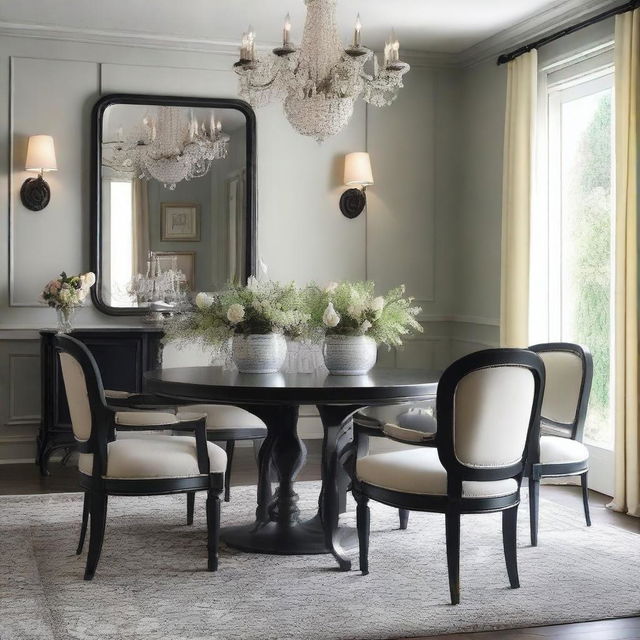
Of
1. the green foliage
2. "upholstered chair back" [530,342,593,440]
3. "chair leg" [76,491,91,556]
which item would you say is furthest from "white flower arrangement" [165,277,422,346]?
the green foliage

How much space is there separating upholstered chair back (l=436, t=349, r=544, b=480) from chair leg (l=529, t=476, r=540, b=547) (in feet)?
2.48

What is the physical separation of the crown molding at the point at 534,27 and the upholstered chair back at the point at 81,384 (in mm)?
3395

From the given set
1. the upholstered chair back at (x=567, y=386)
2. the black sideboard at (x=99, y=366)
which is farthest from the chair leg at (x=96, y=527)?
the black sideboard at (x=99, y=366)

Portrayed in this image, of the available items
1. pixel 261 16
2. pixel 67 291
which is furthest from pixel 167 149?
pixel 67 291

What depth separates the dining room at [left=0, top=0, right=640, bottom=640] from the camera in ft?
11.2

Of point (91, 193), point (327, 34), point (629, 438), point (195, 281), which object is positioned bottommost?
point (629, 438)

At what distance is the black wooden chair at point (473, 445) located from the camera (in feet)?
10.8

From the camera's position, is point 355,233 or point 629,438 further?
point 355,233

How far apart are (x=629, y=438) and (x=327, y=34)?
248 cm

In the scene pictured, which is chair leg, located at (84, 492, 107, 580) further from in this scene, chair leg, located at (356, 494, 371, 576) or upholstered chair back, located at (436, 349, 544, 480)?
upholstered chair back, located at (436, 349, 544, 480)

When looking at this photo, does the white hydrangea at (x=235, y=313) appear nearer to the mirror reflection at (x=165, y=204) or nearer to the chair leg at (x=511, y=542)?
the chair leg at (x=511, y=542)

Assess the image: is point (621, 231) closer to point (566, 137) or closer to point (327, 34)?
point (566, 137)

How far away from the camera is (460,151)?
713cm

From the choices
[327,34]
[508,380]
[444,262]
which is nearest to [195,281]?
[444,262]
